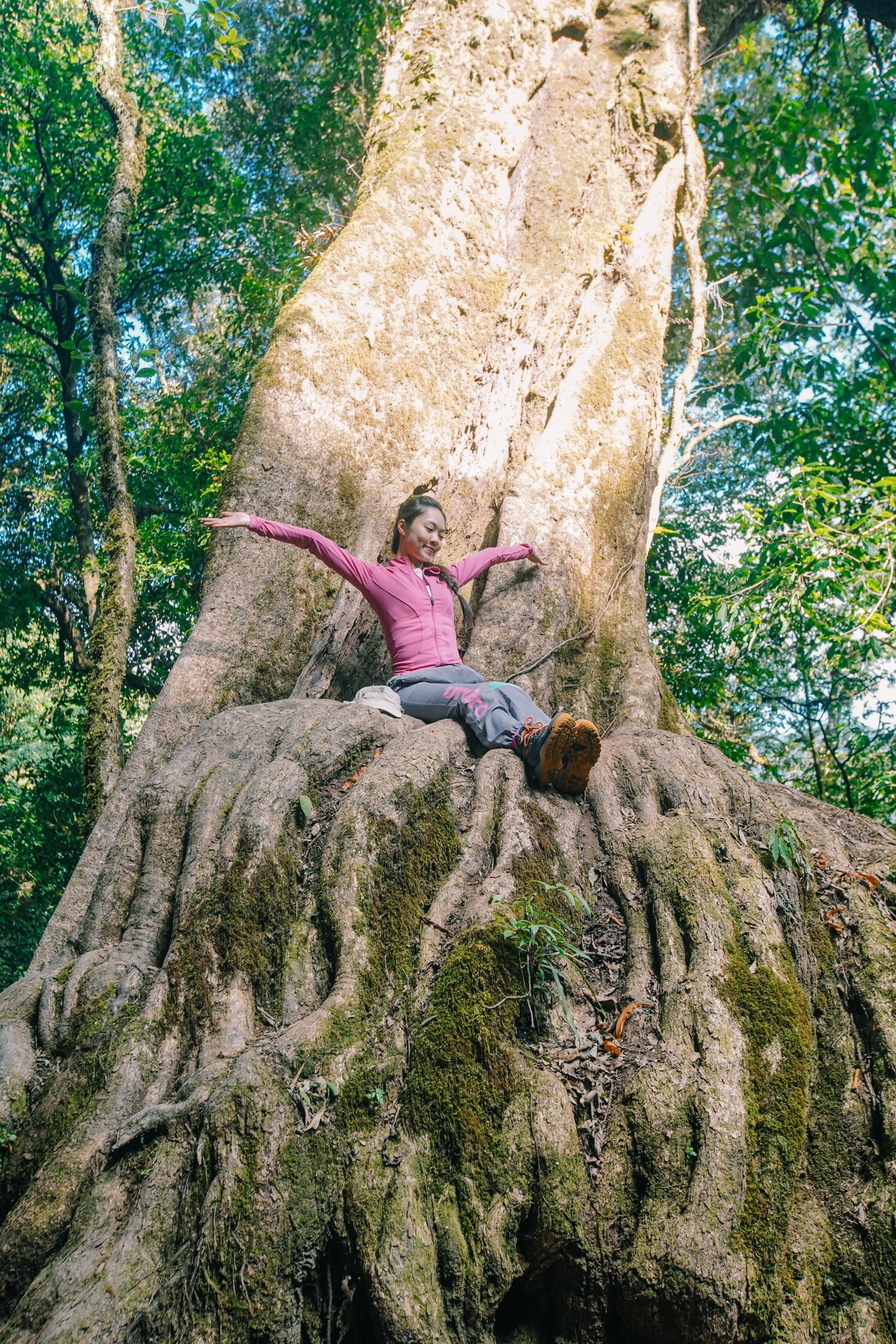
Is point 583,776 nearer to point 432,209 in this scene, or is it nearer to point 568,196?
point 432,209

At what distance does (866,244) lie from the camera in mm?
9219

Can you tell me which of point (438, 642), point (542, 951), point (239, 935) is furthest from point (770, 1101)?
point (438, 642)

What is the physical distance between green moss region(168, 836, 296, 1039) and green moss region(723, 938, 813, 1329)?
1.52 m

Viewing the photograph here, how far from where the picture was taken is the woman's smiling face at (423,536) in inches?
199

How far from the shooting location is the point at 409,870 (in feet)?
11.2

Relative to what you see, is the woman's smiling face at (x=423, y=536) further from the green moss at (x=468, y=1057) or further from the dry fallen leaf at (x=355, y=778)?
the green moss at (x=468, y=1057)

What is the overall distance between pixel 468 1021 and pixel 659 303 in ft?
18.0

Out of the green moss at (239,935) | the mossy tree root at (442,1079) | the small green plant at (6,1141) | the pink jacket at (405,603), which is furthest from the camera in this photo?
the pink jacket at (405,603)

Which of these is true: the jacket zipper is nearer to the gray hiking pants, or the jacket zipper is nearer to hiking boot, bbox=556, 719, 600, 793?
the gray hiking pants

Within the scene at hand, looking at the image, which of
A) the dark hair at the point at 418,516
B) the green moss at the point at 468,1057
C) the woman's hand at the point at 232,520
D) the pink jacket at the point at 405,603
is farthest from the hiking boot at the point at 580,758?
the woman's hand at the point at 232,520

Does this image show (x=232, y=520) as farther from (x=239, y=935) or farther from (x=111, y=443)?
(x=111, y=443)

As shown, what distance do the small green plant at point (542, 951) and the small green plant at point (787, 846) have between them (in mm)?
851

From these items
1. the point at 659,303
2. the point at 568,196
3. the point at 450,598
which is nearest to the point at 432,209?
the point at 568,196

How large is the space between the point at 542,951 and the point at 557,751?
2.99 feet
